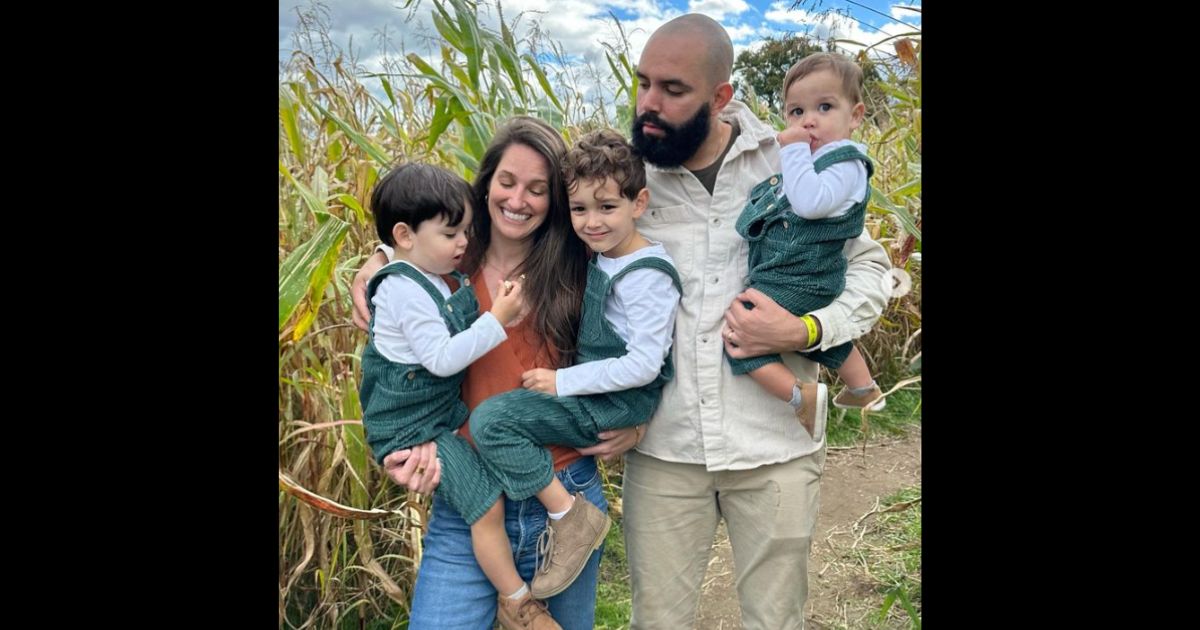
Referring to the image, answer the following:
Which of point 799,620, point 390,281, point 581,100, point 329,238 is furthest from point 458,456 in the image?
point 581,100

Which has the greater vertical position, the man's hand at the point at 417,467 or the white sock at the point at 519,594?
the man's hand at the point at 417,467

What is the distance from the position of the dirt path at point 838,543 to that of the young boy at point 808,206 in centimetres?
112

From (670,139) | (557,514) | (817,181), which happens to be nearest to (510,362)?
(557,514)

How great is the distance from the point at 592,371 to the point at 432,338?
287 mm

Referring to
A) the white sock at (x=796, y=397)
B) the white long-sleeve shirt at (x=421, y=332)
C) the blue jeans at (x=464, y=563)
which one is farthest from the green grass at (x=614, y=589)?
the white long-sleeve shirt at (x=421, y=332)

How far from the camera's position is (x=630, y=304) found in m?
1.54

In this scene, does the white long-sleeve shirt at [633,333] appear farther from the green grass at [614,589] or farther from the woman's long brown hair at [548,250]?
the green grass at [614,589]

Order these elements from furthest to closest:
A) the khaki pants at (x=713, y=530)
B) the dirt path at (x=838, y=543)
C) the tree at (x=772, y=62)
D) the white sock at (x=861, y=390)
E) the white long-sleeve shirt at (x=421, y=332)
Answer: the dirt path at (x=838, y=543), the tree at (x=772, y=62), the white sock at (x=861, y=390), the khaki pants at (x=713, y=530), the white long-sleeve shirt at (x=421, y=332)

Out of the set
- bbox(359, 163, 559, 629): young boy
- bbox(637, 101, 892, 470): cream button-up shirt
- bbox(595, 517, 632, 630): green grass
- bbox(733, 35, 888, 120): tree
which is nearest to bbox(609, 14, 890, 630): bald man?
bbox(637, 101, 892, 470): cream button-up shirt

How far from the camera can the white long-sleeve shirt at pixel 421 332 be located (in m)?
1.46

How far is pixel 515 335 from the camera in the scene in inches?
62.6

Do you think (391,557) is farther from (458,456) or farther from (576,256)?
(576,256)
